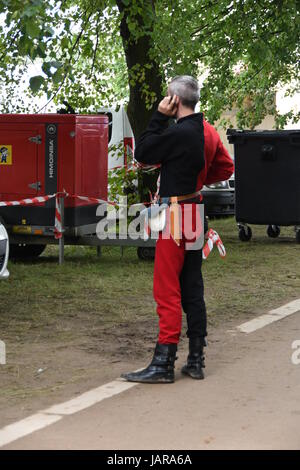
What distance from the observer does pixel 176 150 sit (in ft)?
21.2

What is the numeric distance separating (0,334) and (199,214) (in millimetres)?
2367

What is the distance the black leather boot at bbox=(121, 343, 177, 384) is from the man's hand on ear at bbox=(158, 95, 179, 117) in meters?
1.48

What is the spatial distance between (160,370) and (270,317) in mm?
2725

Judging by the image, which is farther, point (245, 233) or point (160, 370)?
point (245, 233)

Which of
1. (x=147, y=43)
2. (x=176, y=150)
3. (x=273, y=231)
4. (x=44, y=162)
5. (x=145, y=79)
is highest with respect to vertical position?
(x=147, y=43)

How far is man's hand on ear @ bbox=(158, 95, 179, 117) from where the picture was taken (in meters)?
6.54

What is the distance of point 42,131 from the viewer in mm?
13086

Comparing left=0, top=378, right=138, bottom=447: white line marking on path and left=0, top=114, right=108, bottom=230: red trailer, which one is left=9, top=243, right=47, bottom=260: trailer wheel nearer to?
left=0, top=114, right=108, bottom=230: red trailer

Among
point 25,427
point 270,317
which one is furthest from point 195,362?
point 270,317

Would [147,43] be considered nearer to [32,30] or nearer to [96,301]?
[96,301]

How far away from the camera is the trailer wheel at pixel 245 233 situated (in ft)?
55.1

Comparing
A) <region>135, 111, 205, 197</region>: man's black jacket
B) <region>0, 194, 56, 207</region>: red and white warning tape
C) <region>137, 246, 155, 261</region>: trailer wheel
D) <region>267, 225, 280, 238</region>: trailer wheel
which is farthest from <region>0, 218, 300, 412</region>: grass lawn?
<region>267, 225, 280, 238</region>: trailer wheel
